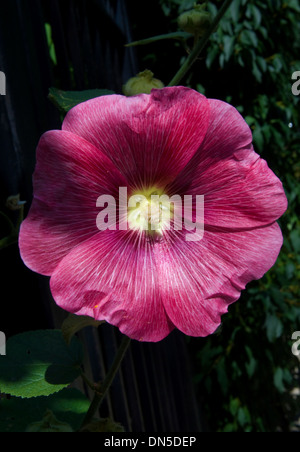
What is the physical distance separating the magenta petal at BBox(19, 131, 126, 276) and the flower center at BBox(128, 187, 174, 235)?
7 centimetres

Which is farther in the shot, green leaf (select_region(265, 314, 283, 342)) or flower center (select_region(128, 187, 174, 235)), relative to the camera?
green leaf (select_region(265, 314, 283, 342))

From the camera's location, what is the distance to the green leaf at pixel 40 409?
575 mm

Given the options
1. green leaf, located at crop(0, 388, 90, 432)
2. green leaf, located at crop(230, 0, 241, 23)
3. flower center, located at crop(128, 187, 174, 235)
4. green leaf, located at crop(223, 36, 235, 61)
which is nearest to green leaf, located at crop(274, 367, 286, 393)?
green leaf, located at crop(223, 36, 235, 61)

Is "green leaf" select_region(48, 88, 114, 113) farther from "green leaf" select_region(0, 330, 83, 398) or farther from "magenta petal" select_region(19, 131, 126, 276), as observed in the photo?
"green leaf" select_region(0, 330, 83, 398)

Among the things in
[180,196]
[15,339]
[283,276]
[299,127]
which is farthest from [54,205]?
[299,127]

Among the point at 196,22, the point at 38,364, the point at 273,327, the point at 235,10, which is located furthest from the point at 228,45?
the point at 38,364

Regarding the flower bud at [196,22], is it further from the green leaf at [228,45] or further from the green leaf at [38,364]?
the green leaf at [228,45]

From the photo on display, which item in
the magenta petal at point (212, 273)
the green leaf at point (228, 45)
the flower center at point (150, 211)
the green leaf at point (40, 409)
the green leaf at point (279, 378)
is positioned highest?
the green leaf at point (228, 45)

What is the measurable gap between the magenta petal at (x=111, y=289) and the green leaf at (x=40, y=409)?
0.22 meters

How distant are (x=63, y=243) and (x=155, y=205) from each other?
0.13 metres

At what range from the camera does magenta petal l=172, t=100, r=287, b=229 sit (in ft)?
1.39

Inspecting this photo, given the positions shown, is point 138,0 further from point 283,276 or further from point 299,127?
point 283,276

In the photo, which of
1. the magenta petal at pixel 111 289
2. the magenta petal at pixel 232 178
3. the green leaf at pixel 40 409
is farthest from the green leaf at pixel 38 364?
the magenta petal at pixel 232 178

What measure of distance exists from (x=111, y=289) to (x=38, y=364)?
0.23 metres
